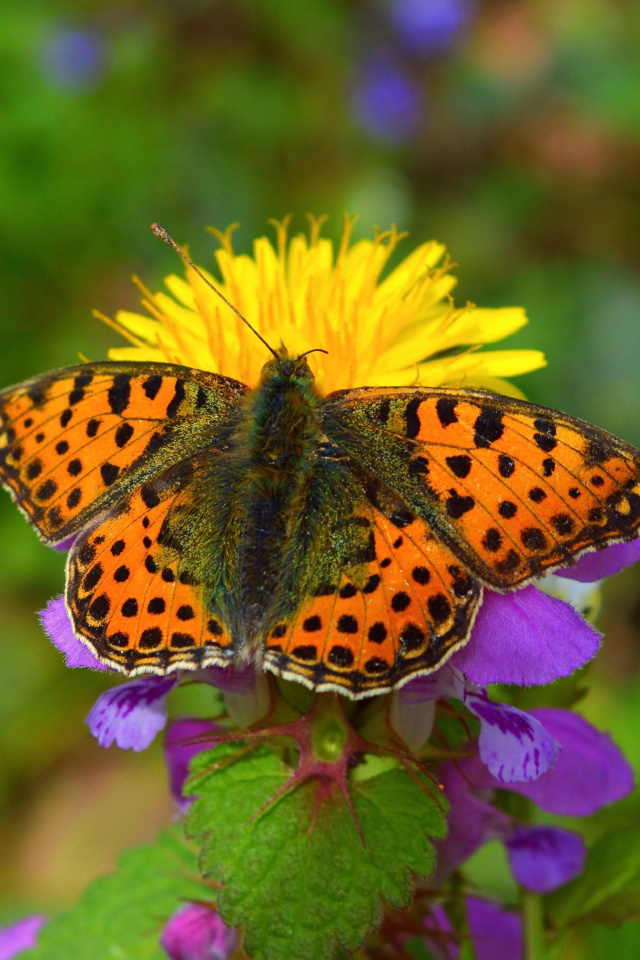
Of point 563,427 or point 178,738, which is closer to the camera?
point 563,427

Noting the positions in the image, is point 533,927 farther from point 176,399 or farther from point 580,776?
point 176,399

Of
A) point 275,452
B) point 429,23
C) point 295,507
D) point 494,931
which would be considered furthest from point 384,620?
point 429,23

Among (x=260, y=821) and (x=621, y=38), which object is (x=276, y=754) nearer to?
(x=260, y=821)

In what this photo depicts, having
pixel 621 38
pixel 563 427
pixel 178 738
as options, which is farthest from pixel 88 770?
pixel 621 38

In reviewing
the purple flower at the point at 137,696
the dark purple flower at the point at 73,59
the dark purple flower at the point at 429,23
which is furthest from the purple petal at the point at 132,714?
the dark purple flower at the point at 429,23

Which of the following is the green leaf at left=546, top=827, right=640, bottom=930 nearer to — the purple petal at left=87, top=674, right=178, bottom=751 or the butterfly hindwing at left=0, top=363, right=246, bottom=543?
the purple petal at left=87, top=674, right=178, bottom=751

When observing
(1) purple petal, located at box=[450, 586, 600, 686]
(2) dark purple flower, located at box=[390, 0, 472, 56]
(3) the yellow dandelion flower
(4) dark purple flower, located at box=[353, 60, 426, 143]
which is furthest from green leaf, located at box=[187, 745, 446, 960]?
(2) dark purple flower, located at box=[390, 0, 472, 56]
